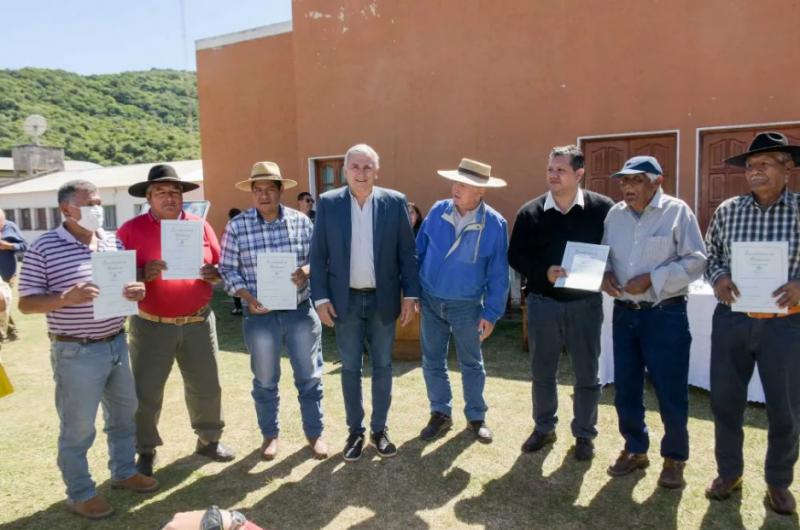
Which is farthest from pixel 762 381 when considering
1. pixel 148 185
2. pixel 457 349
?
pixel 148 185

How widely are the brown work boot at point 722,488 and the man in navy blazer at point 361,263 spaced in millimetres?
2062

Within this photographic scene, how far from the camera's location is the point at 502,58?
29.0 feet

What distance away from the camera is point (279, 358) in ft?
13.1

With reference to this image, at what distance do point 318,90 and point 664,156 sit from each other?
596cm

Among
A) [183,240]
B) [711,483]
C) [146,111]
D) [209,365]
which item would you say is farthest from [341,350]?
[146,111]

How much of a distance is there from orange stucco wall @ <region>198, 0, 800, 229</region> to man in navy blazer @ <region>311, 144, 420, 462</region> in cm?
553

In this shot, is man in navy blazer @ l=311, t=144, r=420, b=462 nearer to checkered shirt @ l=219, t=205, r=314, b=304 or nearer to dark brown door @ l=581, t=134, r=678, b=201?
checkered shirt @ l=219, t=205, r=314, b=304

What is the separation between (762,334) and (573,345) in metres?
1.08

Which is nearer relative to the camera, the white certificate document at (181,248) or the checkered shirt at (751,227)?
the checkered shirt at (751,227)

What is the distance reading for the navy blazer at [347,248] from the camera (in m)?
3.74

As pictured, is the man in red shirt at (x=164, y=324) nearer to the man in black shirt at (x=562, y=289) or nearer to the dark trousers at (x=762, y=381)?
the man in black shirt at (x=562, y=289)

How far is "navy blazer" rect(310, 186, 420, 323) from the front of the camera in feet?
12.3

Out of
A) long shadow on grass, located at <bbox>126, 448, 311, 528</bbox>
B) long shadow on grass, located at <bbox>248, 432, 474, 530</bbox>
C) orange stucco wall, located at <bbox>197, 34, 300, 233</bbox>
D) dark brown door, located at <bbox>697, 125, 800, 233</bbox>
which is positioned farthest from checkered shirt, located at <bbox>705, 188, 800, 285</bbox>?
orange stucco wall, located at <bbox>197, 34, 300, 233</bbox>

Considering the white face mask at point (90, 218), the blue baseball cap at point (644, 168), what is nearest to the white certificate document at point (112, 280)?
the white face mask at point (90, 218)
